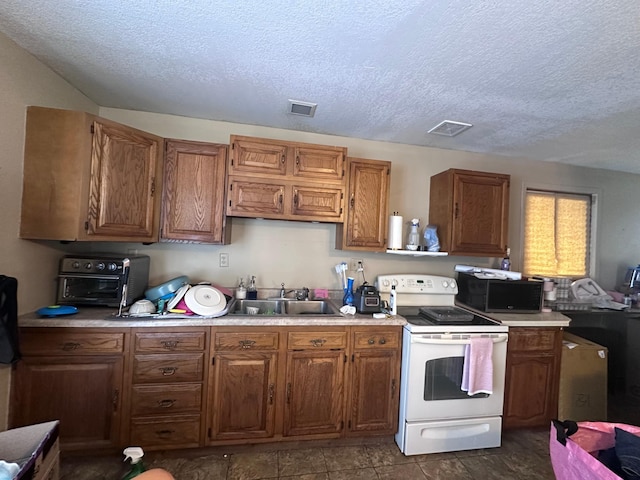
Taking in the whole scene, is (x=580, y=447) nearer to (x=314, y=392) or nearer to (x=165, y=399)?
(x=314, y=392)

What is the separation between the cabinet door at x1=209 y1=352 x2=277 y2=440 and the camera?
185 cm

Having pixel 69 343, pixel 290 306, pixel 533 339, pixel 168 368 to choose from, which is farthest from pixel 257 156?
pixel 533 339

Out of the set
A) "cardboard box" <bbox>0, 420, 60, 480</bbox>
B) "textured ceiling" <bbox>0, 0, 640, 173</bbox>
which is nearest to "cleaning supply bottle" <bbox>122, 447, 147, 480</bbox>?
"cardboard box" <bbox>0, 420, 60, 480</bbox>

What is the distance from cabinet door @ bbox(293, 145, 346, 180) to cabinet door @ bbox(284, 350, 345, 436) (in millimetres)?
1340

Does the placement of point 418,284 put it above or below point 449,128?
below

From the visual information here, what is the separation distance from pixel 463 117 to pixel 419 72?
2.44 feet

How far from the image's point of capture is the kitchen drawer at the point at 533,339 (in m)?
2.20

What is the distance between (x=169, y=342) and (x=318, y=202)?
4.70 feet

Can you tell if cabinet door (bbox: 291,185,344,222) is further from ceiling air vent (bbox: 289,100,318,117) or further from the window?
the window

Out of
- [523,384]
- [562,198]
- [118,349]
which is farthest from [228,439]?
[562,198]

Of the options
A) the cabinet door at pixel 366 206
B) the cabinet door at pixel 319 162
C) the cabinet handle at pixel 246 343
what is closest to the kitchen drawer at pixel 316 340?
the cabinet handle at pixel 246 343

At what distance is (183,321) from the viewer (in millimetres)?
1792

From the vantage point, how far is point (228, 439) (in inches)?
73.3

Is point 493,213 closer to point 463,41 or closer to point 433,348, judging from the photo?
point 433,348
